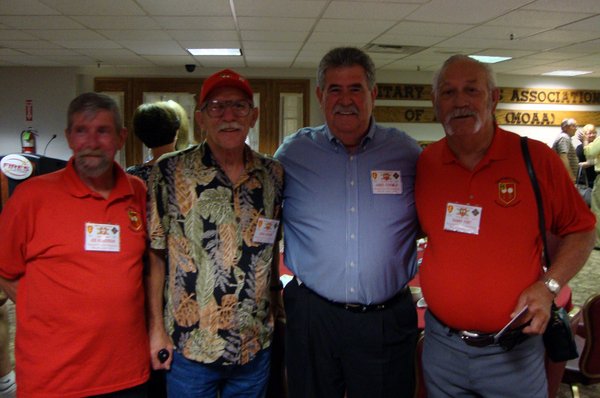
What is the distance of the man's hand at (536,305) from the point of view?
129 centimetres

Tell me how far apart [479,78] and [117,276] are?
1.56 metres

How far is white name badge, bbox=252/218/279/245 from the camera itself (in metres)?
1.51

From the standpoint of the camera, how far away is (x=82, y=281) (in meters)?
1.35

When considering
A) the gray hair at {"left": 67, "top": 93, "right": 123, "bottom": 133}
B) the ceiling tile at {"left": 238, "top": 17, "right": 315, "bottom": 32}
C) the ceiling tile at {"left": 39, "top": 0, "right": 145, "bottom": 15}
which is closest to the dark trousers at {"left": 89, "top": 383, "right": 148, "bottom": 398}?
the gray hair at {"left": 67, "top": 93, "right": 123, "bottom": 133}

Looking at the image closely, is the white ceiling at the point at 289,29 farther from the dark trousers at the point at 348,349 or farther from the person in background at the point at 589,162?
the dark trousers at the point at 348,349

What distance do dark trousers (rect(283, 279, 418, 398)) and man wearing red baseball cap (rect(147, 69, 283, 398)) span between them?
0.14 m

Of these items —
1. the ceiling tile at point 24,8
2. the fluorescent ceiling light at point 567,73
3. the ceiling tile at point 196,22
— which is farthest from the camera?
the fluorescent ceiling light at point 567,73

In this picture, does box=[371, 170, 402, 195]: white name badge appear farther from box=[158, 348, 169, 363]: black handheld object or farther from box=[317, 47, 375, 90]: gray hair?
box=[158, 348, 169, 363]: black handheld object

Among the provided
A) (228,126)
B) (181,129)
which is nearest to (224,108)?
(228,126)

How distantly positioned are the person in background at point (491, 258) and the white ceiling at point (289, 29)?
3.60 meters

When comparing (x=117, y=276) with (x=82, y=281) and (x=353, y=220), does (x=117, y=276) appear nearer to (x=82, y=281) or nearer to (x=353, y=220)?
(x=82, y=281)

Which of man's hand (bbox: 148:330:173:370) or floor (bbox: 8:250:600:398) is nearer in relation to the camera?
man's hand (bbox: 148:330:173:370)

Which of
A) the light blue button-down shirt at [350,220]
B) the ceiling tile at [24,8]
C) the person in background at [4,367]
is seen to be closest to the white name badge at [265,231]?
the light blue button-down shirt at [350,220]

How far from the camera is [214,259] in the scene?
1.44m
